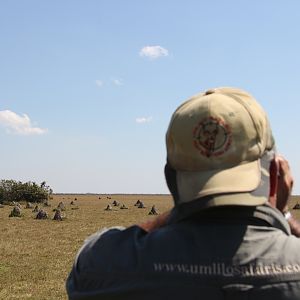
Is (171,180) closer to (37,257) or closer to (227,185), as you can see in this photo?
(227,185)

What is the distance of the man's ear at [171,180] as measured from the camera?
177cm

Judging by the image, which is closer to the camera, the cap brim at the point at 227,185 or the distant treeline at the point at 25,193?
the cap brim at the point at 227,185

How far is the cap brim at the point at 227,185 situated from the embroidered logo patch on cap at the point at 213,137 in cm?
7

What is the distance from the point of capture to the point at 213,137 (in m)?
1.62

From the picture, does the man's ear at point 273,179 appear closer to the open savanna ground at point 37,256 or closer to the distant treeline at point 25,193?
the open savanna ground at point 37,256

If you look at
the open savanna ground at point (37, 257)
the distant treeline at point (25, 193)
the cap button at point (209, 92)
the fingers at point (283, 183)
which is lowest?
the distant treeline at point (25, 193)

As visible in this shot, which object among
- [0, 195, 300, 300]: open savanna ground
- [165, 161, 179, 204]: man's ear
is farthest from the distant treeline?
[165, 161, 179, 204]: man's ear

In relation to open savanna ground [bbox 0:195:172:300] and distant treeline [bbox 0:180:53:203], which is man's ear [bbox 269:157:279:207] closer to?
open savanna ground [bbox 0:195:172:300]

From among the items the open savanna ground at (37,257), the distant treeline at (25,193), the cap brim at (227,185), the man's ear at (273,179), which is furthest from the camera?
the distant treeline at (25,193)

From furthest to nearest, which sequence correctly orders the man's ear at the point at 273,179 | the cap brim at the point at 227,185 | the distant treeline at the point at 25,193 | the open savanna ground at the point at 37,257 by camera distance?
the distant treeline at the point at 25,193 → the open savanna ground at the point at 37,257 → the man's ear at the point at 273,179 → the cap brim at the point at 227,185

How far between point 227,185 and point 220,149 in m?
0.11

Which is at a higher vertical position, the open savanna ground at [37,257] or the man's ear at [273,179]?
the man's ear at [273,179]

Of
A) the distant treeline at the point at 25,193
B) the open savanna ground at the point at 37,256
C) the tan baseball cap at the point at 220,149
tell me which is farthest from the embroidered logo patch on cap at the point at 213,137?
the distant treeline at the point at 25,193

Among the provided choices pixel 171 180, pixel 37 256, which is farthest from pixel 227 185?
pixel 37 256
